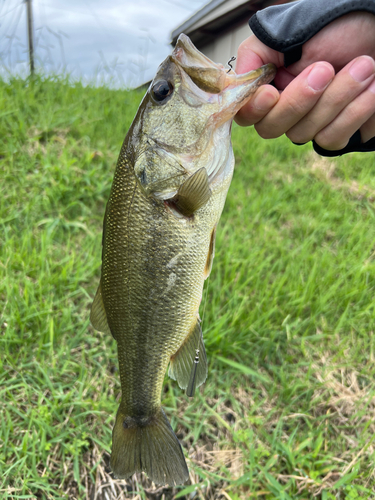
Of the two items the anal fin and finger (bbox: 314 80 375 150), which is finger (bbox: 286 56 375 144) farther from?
the anal fin

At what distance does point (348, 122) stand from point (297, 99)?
26cm

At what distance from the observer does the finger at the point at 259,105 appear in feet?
4.33

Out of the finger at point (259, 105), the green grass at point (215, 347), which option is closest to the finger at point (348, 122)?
the finger at point (259, 105)

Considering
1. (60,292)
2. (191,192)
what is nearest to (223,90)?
(191,192)

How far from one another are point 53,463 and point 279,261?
6.64ft

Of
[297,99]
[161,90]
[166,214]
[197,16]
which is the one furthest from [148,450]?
[197,16]

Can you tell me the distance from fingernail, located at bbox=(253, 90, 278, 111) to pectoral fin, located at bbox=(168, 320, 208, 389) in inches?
37.5

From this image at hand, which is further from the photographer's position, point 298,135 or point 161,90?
point 298,135

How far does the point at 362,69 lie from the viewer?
1243mm

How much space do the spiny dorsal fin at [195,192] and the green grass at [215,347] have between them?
3.46 feet

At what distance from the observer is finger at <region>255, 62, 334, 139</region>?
127 centimetres

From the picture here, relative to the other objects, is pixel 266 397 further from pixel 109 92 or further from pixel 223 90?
pixel 109 92

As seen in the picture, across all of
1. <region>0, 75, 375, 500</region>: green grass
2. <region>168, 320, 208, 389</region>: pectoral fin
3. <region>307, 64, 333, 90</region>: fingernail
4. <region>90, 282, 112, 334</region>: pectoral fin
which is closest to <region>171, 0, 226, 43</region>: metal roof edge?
<region>0, 75, 375, 500</region>: green grass

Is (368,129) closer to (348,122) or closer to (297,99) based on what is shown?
(348,122)
